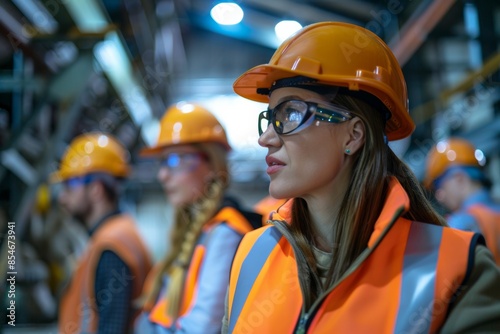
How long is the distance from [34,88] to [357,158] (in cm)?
513

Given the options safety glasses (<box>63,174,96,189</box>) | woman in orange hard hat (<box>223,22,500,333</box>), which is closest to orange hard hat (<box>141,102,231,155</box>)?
safety glasses (<box>63,174,96,189</box>)

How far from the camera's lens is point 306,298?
1.61 meters

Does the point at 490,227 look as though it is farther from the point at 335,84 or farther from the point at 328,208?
the point at 335,84

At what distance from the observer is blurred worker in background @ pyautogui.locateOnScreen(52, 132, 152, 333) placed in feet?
10.8

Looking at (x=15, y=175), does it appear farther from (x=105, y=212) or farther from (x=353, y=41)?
(x=353, y=41)

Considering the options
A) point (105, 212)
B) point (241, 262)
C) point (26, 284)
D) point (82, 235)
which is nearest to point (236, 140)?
point (82, 235)

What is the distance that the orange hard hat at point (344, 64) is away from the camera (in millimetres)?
1668

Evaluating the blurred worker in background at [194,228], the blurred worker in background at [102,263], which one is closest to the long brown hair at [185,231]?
Answer: the blurred worker in background at [194,228]

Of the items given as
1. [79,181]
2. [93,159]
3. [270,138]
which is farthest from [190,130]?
[270,138]

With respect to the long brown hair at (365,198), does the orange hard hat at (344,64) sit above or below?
above

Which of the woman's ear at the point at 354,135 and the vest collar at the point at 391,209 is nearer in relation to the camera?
the vest collar at the point at 391,209

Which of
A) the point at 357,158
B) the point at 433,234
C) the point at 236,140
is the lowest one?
the point at 433,234

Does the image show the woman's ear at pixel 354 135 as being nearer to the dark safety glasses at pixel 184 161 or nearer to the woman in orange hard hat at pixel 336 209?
the woman in orange hard hat at pixel 336 209
